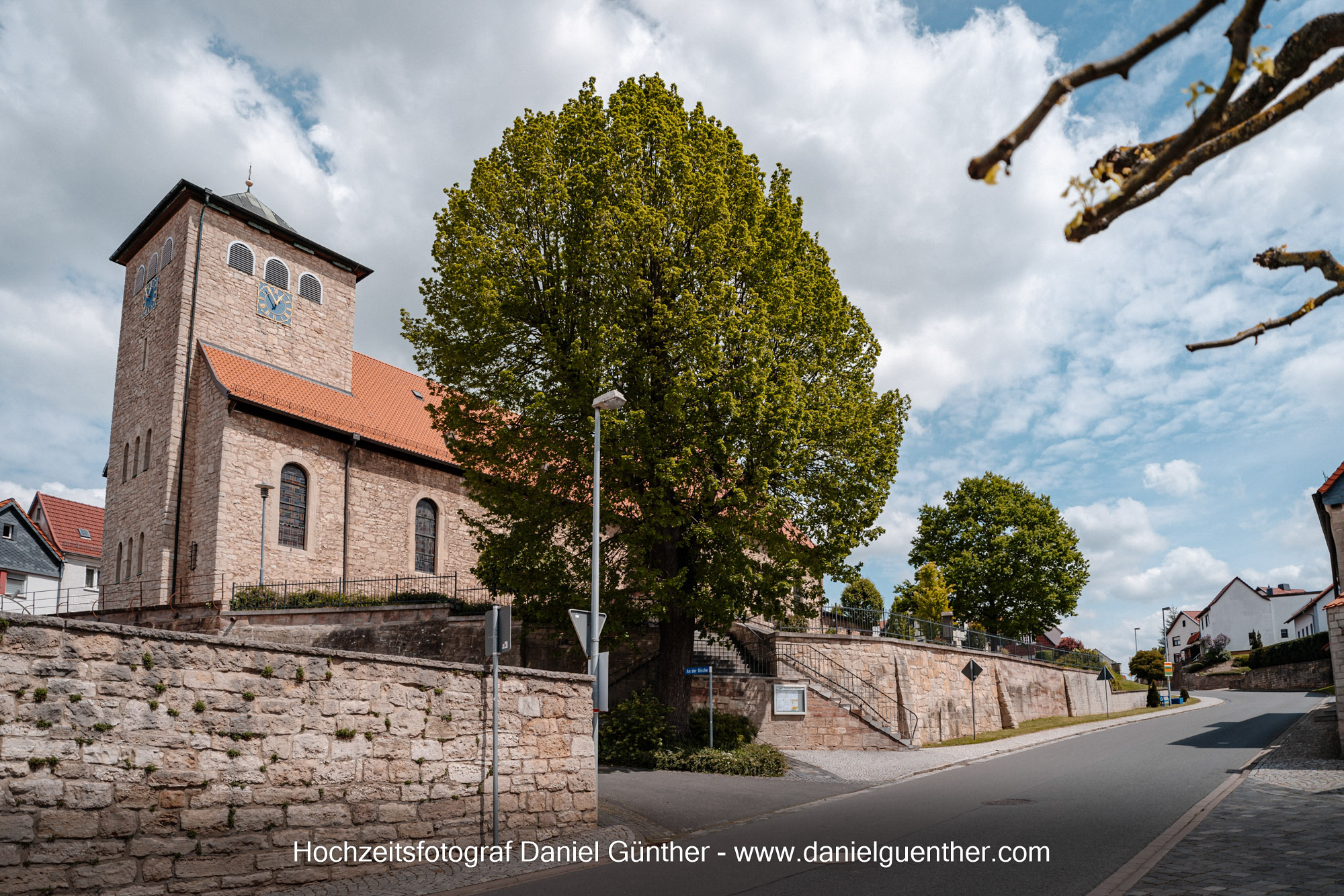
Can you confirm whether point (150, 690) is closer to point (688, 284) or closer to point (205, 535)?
point (688, 284)

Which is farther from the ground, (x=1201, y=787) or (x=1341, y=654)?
(x=1341, y=654)

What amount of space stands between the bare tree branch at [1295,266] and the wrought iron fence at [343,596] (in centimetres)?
2063

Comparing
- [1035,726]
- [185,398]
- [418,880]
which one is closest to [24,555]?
[185,398]

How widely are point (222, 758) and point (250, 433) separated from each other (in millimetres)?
22819

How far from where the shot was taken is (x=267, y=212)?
34812 millimetres

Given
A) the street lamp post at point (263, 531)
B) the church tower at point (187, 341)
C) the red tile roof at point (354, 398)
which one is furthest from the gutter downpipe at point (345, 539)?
the church tower at point (187, 341)

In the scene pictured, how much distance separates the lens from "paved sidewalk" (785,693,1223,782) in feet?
61.4

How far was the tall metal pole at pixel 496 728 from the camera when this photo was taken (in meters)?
9.94

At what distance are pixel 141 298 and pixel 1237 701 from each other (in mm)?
53701

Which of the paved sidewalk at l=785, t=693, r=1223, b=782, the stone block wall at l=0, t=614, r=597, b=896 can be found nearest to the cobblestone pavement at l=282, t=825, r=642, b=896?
the stone block wall at l=0, t=614, r=597, b=896

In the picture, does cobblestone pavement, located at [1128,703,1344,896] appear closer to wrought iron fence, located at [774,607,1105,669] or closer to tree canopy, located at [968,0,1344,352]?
tree canopy, located at [968,0,1344,352]

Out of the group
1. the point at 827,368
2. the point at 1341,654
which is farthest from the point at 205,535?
the point at 1341,654

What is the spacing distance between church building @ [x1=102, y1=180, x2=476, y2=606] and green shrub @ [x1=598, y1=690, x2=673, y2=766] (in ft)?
48.1

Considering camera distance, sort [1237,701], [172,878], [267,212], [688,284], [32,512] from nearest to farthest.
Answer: [172,878] < [688,284] < [267,212] < [1237,701] < [32,512]
